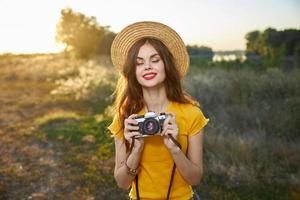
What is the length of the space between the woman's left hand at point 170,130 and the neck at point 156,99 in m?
0.29

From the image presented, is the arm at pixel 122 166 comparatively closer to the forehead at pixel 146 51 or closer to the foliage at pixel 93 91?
the forehead at pixel 146 51

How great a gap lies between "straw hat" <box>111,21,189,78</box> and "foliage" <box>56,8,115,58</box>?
30258 mm

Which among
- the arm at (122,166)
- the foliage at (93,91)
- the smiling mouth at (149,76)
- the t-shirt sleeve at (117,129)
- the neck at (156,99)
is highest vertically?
the smiling mouth at (149,76)

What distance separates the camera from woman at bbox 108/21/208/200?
2.04 m

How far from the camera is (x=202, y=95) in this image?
343 inches

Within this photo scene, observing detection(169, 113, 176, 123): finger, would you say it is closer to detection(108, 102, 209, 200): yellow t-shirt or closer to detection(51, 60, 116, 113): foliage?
detection(108, 102, 209, 200): yellow t-shirt

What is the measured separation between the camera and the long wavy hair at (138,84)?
7.28 ft

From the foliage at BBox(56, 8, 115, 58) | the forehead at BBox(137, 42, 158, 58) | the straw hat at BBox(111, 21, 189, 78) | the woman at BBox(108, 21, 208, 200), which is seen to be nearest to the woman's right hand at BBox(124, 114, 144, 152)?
the woman at BBox(108, 21, 208, 200)

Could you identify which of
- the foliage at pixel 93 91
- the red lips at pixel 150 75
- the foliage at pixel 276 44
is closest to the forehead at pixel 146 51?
the red lips at pixel 150 75

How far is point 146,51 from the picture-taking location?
7.20 ft

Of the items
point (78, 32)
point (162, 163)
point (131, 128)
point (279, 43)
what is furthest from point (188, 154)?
point (78, 32)

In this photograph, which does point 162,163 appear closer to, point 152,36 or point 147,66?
point 147,66

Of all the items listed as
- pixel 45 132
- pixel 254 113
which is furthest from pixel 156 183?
pixel 45 132

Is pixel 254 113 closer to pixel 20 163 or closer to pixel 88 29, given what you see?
pixel 20 163
